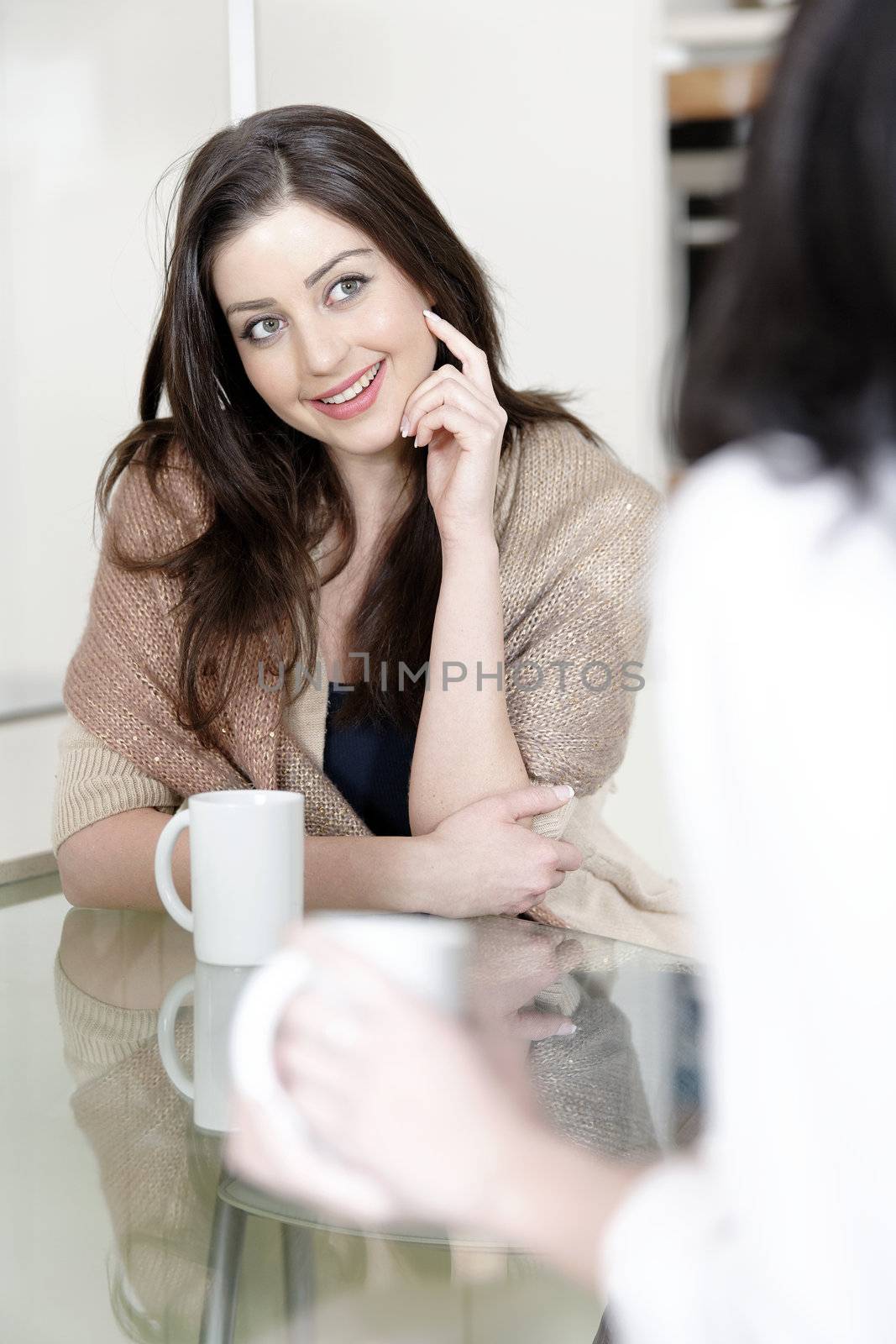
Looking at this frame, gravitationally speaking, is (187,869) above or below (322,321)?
below

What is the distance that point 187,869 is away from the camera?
1.17 m

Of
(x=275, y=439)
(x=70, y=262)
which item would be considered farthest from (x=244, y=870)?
(x=70, y=262)

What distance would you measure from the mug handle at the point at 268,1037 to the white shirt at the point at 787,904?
0.10 meters

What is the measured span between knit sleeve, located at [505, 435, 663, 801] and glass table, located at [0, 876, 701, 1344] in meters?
0.34

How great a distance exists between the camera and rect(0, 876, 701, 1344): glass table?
561mm

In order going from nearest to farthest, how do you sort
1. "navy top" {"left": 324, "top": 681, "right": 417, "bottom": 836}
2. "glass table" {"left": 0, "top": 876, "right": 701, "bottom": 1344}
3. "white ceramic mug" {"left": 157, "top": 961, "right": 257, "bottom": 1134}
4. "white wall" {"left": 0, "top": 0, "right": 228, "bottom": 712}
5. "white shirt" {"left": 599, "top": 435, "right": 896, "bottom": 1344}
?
"white shirt" {"left": 599, "top": 435, "right": 896, "bottom": 1344} → "glass table" {"left": 0, "top": 876, "right": 701, "bottom": 1344} → "white ceramic mug" {"left": 157, "top": 961, "right": 257, "bottom": 1134} → "navy top" {"left": 324, "top": 681, "right": 417, "bottom": 836} → "white wall" {"left": 0, "top": 0, "right": 228, "bottom": 712}

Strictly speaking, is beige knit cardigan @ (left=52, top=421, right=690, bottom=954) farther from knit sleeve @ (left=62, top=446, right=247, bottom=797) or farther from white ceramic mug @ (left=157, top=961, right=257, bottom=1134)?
white ceramic mug @ (left=157, top=961, right=257, bottom=1134)

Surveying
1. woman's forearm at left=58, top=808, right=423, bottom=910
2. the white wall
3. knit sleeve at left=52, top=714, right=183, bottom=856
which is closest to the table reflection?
woman's forearm at left=58, top=808, right=423, bottom=910

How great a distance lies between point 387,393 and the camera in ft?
4.41

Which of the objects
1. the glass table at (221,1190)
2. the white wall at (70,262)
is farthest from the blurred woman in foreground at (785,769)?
the white wall at (70,262)

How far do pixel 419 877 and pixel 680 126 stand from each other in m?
2.03

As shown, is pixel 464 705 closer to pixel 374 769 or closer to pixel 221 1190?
pixel 374 769

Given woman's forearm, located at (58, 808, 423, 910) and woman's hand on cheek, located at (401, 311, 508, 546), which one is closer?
woman's forearm, located at (58, 808, 423, 910)

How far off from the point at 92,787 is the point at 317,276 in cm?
51
